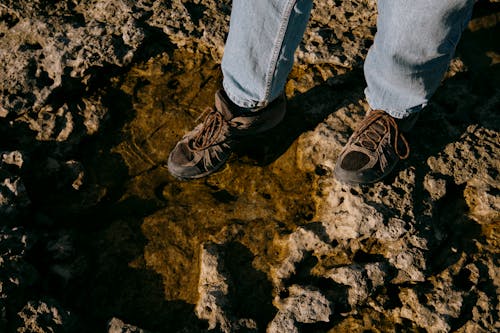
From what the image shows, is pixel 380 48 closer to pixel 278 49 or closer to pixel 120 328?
pixel 278 49

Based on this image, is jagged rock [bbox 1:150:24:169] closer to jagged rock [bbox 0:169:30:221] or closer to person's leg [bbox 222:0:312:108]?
jagged rock [bbox 0:169:30:221]

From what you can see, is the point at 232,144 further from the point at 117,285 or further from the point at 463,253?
the point at 463,253

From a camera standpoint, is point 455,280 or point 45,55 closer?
point 455,280

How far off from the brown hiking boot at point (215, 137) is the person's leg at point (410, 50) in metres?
0.58

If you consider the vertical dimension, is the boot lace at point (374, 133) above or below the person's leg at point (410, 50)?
below

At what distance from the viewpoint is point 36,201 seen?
2512 mm

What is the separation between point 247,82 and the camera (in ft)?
7.19

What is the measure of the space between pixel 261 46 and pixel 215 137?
26.1 inches

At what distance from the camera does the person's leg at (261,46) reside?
1.90 meters

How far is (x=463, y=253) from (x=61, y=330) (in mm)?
2046

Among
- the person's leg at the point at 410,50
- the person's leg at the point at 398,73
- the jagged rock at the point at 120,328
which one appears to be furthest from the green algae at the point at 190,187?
the person's leg at the point at 410,50

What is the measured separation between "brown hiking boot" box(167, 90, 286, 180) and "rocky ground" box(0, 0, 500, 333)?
11 centimetres

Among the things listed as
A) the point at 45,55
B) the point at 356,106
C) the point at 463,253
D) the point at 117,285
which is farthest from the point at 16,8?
the point at 463,253

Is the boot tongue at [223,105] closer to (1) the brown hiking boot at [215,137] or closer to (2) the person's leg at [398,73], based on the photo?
(1) the brown hiking boot at [215,137]
